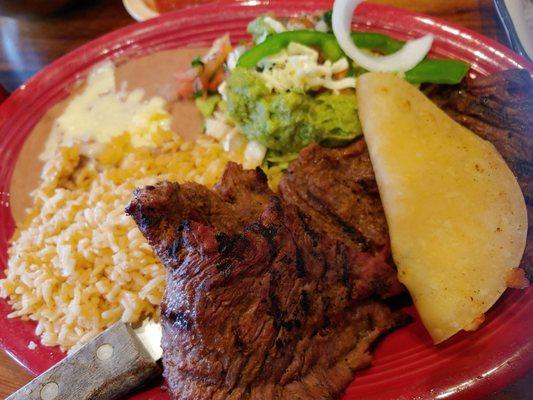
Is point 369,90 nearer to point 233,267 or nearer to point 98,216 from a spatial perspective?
point 233,267

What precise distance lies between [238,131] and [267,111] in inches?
14.8

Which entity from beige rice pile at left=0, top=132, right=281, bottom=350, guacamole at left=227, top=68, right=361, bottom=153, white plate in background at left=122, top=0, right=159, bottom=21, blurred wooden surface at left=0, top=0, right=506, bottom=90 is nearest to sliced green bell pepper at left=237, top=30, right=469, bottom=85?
guacamole at left=227, top=68, right=361, bottom=153

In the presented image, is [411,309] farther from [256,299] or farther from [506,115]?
[506,115]

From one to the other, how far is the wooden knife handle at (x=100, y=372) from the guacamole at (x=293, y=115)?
1331mm

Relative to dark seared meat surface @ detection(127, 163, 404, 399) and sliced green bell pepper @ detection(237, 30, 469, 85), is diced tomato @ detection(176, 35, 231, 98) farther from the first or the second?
dark seared meat surface @ detection(127, 163, 404, 399)

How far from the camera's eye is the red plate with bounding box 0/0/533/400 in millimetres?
2004

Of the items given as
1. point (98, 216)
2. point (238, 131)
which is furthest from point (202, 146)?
point (98, 216)

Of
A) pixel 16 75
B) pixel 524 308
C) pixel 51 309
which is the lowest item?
pixel 524 308

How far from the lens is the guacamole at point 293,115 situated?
2.76 m

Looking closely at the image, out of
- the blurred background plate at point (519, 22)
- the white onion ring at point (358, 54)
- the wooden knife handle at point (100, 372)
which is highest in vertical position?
the white onion ring at point (358, 54)

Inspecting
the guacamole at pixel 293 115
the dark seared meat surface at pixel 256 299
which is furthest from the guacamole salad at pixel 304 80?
the dark seared meat surface at pixel 256 299

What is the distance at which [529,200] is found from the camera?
2.34 meters

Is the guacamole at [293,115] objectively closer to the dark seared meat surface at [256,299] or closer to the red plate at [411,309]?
the dark seared meat surface at [256,299]

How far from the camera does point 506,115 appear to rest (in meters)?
2.50
